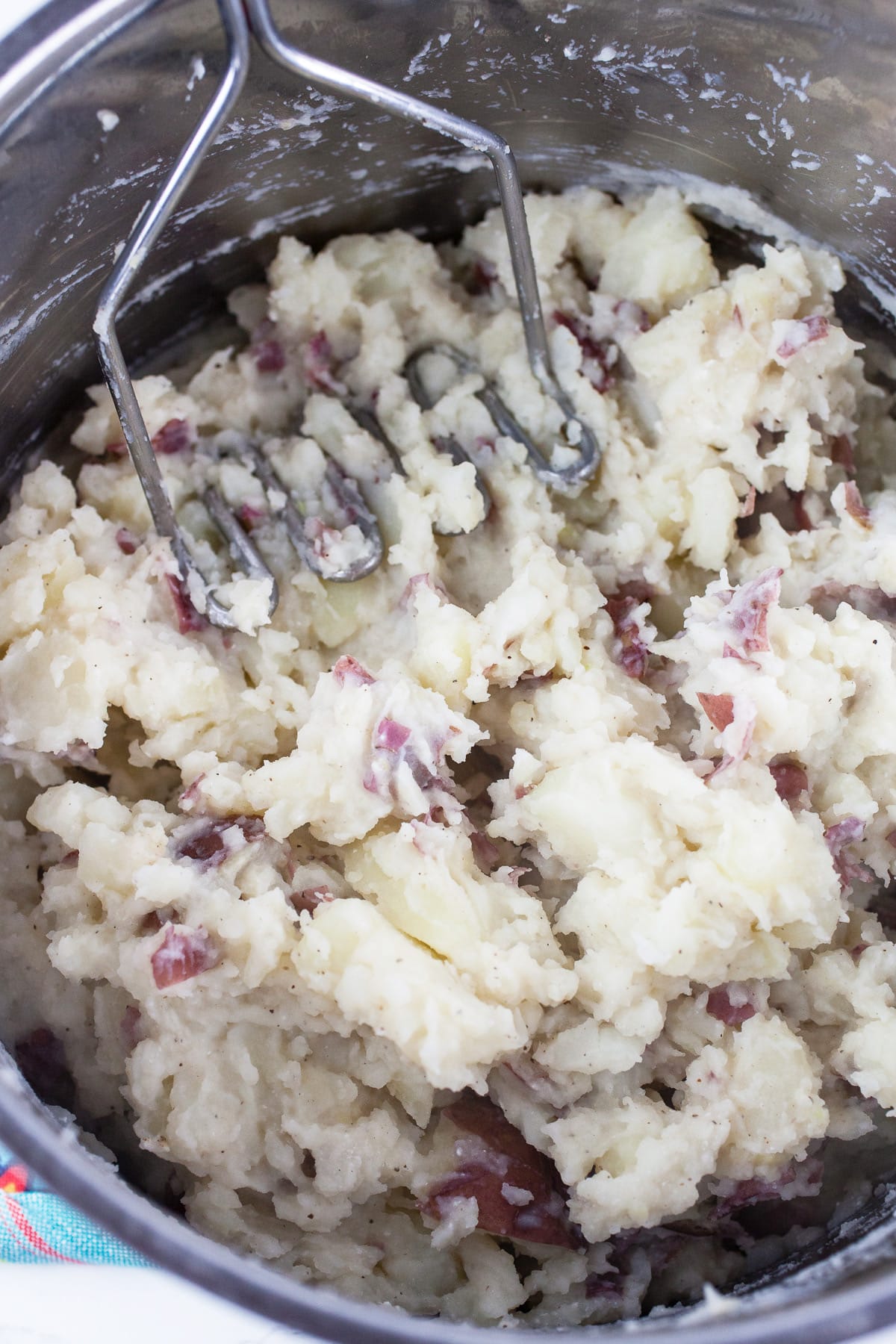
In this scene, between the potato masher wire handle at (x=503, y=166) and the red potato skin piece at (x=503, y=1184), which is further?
the red potato skin piece at (x=503, y=1184)

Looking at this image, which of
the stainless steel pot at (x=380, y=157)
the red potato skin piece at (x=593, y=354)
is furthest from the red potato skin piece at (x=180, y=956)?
the red potato skin piece at (x=593, y=354)

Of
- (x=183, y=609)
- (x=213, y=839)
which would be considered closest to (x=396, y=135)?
(x=183, y=609)

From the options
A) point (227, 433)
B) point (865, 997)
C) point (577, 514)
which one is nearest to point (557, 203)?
point (577, 514)

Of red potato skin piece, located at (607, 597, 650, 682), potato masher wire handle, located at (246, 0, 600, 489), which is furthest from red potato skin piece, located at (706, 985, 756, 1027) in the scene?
potato masher wire handle, located at (246, 0, 600, 489)

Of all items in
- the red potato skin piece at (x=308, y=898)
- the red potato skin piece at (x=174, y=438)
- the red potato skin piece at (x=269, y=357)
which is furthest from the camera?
the red potato skin piece at (x=269, y=357)

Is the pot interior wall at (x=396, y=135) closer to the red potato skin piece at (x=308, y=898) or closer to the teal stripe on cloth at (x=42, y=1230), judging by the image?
the red potato skin piece at (x=308, y=898)

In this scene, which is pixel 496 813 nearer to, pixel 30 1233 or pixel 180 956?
pixel 180 956
